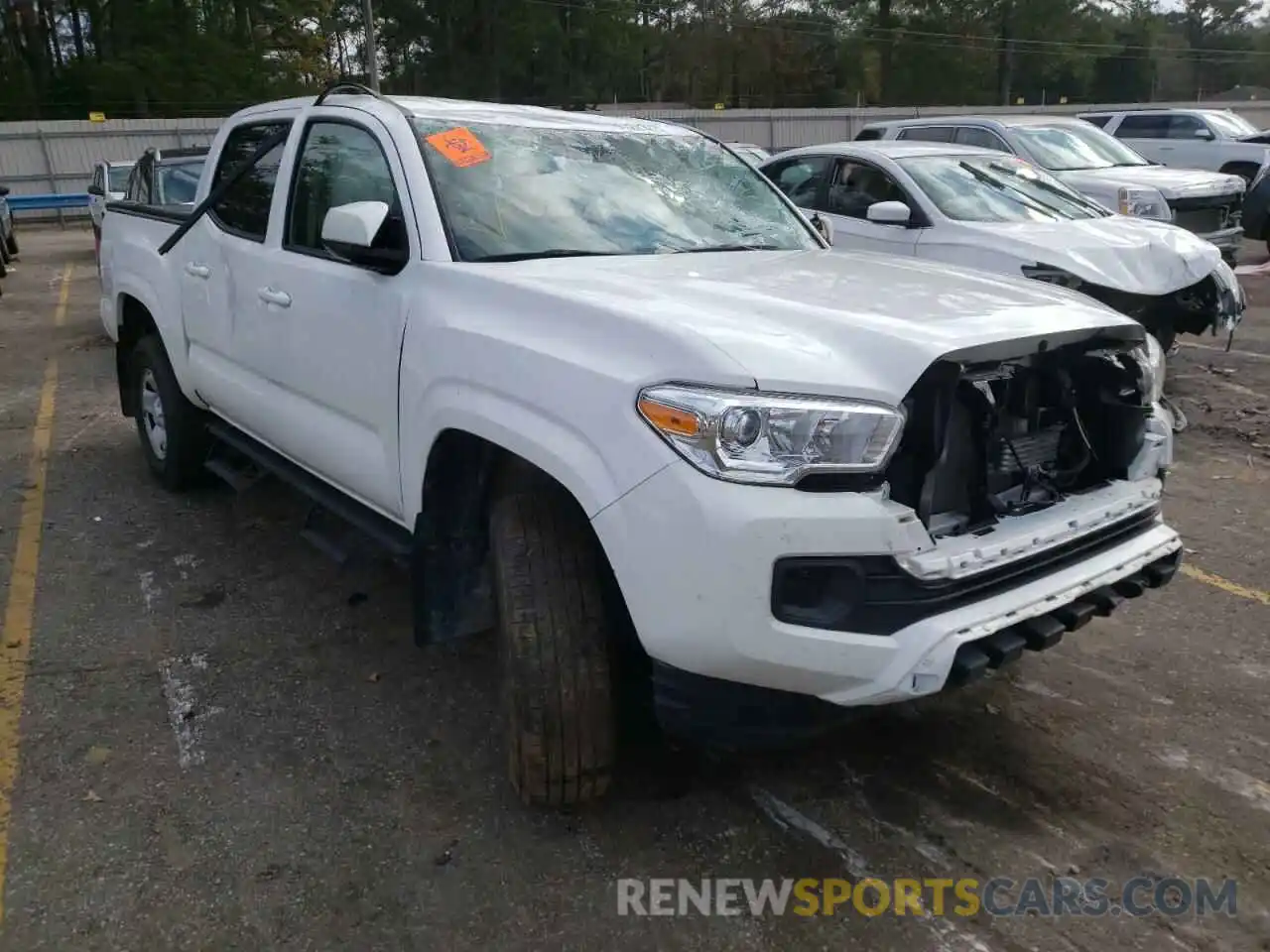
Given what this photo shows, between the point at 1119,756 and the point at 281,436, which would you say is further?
the point at 281,436

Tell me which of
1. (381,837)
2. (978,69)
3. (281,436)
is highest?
(978,69)

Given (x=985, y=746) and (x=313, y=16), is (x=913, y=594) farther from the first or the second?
(x=313, y=16)

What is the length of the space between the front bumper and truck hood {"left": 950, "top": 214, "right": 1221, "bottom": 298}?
512cm

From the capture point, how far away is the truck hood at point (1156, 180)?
1041 cm

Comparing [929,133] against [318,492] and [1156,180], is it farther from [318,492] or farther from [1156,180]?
[318,492]

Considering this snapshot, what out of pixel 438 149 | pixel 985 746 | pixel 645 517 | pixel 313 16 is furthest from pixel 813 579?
pixel 313 16

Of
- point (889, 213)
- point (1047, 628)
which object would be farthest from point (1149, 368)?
point (889, 213)

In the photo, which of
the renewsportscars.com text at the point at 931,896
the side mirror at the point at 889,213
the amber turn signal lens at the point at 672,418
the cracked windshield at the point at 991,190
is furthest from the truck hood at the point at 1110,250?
the amber turn signal lens at the point at 672,418

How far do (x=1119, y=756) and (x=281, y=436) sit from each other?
325cm

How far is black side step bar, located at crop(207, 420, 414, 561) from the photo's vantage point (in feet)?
11.6

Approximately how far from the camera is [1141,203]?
10.1 meters

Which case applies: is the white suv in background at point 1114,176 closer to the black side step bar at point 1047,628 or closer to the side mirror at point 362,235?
the black side step bar at point 1047,628

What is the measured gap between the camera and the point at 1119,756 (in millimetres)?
3301

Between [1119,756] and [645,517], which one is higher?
[645,517]
